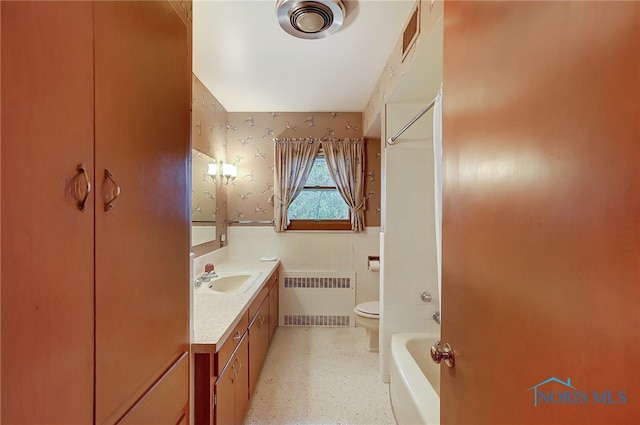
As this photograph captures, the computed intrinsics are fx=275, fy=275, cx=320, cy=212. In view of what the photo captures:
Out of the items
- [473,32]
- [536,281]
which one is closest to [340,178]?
[473,32]

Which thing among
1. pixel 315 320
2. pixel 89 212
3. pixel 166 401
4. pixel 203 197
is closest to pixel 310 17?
pixel 89 212

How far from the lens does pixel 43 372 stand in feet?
1.63

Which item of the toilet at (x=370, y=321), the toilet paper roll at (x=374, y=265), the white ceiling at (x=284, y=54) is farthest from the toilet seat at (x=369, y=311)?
the white ceiling at (x=284, y=54)

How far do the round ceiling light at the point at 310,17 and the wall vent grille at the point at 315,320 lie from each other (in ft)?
9.17

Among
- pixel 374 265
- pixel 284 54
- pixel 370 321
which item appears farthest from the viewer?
pixel 374 265

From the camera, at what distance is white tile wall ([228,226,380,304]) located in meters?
3.30

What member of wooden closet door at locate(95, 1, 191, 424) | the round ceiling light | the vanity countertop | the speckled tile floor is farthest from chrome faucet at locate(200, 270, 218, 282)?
the round ceiling light

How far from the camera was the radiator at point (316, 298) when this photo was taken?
3.24 m

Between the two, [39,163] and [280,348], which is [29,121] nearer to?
[39,163]

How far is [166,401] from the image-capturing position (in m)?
0.89

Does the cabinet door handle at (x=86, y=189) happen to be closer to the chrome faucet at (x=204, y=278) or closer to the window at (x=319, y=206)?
the chrome faucet at (x=204, y=278)

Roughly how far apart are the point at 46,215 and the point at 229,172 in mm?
2731

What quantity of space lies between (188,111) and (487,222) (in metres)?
1.05

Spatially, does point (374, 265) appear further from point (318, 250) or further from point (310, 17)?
point (310, 17)
